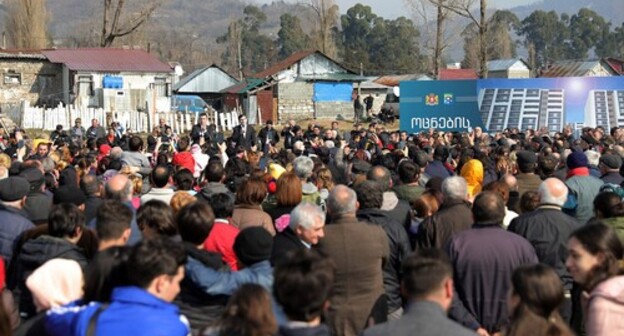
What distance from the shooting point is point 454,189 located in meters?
7.72

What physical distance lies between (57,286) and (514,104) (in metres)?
24.1

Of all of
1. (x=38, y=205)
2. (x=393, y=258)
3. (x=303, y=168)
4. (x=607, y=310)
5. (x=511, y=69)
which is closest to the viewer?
(x=607, y=310)

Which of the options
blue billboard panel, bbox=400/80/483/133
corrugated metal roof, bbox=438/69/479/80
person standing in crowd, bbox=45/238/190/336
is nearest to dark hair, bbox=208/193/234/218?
person standing in crowd, bbox=45/238/190/336

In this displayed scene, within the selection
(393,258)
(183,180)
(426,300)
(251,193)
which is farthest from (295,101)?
(426,300)

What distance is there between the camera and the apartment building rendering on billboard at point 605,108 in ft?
88.6

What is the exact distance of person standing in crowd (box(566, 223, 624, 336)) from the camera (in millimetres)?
5102

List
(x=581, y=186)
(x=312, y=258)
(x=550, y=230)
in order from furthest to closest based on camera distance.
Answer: (x=581, y=186), (x=550, y=230), (x=312, y=258)

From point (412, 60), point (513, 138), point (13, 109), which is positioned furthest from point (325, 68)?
point (412, 60)

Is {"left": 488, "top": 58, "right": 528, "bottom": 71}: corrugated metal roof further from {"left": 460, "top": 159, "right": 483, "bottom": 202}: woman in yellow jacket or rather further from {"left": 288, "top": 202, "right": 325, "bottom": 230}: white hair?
{"left": 288, "top": 202, "right": 325, "bottom": 230}: white hair

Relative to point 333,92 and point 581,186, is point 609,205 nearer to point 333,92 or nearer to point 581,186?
point 581,186

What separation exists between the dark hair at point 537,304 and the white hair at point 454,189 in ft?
9.46

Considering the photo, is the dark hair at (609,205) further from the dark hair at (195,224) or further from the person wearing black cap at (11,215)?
the person wearing black cap at (11,215)

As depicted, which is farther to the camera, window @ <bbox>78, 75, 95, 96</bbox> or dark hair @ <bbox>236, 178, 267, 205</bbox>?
window @ <bbox>78, 75, 95, 96</bbox>

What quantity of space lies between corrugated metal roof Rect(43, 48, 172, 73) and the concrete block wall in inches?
245
